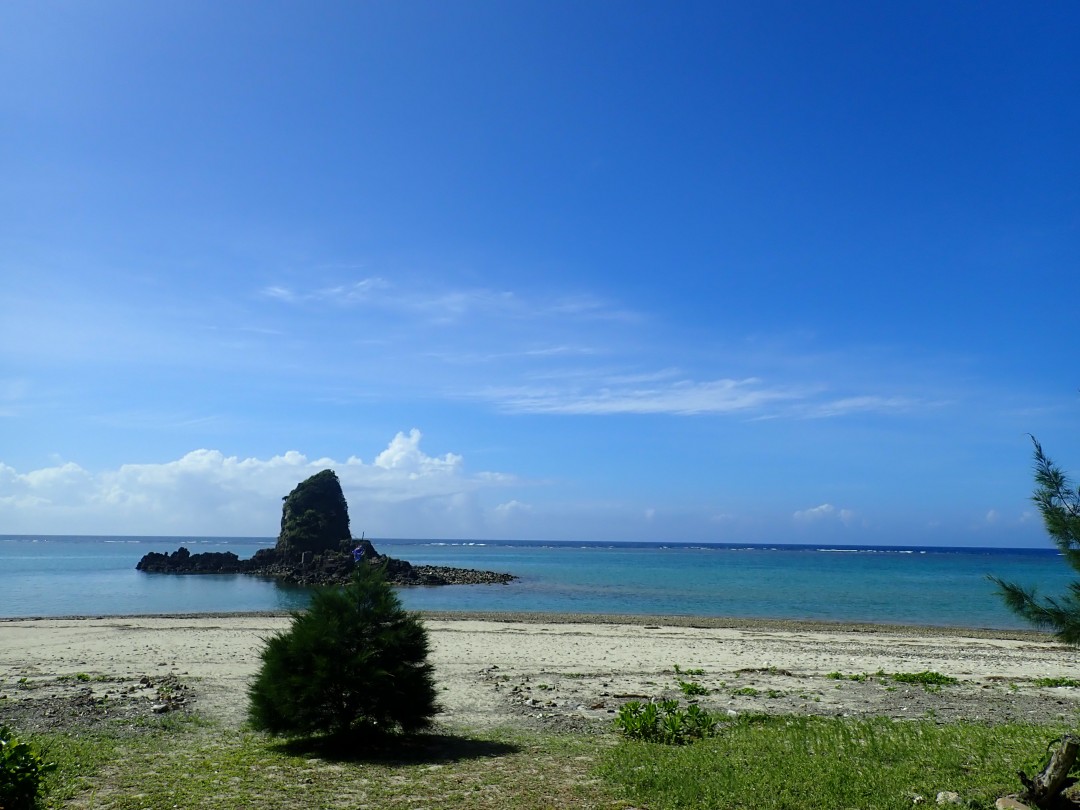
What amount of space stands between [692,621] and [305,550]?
72.0 m

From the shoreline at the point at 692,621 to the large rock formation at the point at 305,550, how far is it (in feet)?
140

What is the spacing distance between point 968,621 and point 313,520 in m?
81.3

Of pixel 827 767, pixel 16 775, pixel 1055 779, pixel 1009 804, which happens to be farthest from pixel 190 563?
pixel 1055 779

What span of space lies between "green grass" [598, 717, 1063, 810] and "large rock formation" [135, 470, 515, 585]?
245 ft

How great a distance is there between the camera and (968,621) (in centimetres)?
4309

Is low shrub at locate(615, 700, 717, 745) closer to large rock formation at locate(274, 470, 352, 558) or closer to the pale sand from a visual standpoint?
the pale sand

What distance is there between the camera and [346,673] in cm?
1098

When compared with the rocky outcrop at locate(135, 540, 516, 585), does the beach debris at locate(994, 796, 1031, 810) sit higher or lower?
higher

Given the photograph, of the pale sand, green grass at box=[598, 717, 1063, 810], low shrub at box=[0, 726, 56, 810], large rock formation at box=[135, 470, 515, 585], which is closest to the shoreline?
the pale sand

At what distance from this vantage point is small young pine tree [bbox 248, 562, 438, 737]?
10.9 metres

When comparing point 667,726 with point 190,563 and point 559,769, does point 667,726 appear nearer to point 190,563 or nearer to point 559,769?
point 559,769

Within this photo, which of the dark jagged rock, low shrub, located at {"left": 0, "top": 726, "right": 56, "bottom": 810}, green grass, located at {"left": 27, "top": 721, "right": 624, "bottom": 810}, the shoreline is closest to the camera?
low shrub, located at {"left": 0, "top": 726, "right": 56, "bottom": 810}

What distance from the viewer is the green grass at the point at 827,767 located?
784cm

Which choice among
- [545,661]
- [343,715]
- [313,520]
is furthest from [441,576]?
[343,715]
